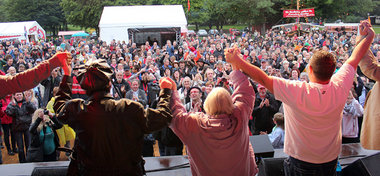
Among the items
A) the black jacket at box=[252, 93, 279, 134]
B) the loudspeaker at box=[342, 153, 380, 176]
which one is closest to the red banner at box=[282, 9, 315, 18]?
the black jacket at box=[252, 93, 279, 134]

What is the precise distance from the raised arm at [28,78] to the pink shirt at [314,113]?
5.44ft

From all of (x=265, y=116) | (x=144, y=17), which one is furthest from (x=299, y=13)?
(x=265, y=116)

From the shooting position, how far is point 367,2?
36812mm

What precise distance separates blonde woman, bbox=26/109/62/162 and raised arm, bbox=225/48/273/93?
341 centimetres

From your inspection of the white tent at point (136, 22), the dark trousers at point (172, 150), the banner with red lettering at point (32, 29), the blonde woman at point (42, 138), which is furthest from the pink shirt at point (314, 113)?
the banner with red lettering at point (32, 29)

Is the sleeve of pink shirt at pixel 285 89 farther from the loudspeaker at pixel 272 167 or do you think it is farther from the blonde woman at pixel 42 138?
the blonde woman at pixel 42 138

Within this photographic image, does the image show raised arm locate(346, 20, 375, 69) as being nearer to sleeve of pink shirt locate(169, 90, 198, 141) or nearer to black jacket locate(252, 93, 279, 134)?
sleeve of pink shirt locate(169, 90, 198, 141)

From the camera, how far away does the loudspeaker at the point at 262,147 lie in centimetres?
333

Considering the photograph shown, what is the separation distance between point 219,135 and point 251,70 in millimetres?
533

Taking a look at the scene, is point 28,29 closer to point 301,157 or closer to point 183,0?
point 183,0

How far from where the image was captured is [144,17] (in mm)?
17484

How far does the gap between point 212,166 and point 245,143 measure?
32 cm

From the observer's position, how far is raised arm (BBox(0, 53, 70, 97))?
2282mm

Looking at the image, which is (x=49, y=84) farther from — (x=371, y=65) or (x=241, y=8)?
(x=241, y=8)
